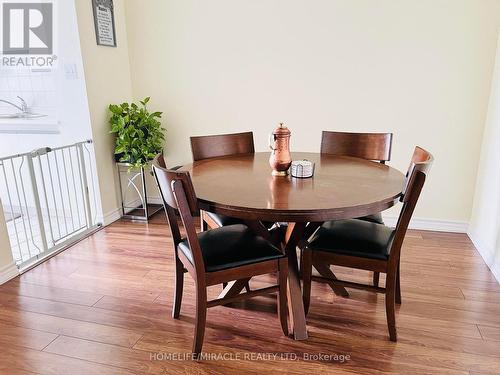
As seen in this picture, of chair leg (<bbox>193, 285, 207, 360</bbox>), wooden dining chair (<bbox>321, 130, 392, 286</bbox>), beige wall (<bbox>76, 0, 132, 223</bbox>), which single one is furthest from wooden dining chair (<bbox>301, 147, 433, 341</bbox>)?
beige wall (<bbox>76, 0, 132, 223</bbox>)

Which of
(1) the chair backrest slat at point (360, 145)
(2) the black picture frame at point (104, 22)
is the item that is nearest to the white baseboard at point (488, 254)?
(1) the chair backrest slat at point (360, 145)

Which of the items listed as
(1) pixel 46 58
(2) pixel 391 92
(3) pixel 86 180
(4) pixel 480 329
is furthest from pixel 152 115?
(4) pixel 480 329

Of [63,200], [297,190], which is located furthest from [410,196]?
[63,200]

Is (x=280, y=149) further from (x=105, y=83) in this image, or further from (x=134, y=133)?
(x=105, y=83)

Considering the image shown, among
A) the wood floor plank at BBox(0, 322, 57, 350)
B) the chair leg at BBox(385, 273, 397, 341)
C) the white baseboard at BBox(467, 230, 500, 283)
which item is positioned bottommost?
the wood floor plank at BBox(0, 322, 57, 350)

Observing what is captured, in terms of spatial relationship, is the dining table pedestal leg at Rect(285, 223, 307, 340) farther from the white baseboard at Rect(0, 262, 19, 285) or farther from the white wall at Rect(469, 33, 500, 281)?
the white baseboard at Rect(0, 262, 19, 285)

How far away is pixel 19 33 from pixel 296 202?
3.23m

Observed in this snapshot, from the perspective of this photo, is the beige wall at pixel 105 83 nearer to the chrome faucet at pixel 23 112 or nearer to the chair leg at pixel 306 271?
the chrome faucet at pixel 23 112

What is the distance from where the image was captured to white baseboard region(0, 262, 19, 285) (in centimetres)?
231

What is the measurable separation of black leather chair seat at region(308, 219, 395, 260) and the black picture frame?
8.13 ft

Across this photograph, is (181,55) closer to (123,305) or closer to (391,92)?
(391,92)

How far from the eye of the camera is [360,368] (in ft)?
5.28

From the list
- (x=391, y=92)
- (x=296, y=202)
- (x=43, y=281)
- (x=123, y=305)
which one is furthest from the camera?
(x=391, y=92)

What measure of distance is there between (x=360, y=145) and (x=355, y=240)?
2.78ft
